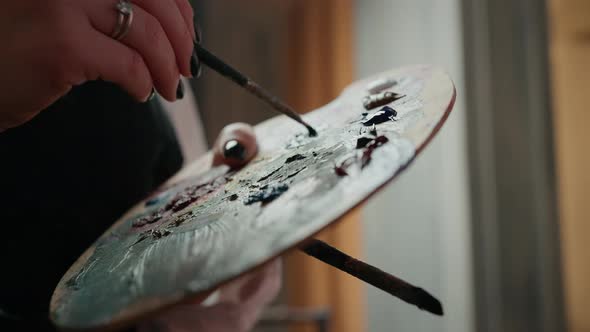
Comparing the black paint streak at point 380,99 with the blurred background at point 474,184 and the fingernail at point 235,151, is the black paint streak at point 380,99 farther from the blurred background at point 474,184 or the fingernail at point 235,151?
the blurred background at point 474,184

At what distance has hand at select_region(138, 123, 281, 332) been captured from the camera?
1.38 ft

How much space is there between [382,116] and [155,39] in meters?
0.16

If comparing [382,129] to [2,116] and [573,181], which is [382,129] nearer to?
[2,116]

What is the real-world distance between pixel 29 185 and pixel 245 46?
1721 millimetres

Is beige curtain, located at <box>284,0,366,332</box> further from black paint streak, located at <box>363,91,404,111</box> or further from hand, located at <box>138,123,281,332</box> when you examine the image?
black paint streak, located at <box>363,91,404,111</box>

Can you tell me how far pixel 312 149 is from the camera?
32cm

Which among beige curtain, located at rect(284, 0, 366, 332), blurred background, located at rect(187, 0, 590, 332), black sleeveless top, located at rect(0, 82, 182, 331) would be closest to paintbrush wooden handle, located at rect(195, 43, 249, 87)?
black sleeveless top, located at rect(0, 82, 182, 331)

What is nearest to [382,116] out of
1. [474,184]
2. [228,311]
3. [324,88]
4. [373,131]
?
[373,131]

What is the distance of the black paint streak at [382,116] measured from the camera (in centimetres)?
30

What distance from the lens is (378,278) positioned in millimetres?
306

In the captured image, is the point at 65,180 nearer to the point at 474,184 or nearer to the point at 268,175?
the point at 268,175

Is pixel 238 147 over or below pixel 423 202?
over

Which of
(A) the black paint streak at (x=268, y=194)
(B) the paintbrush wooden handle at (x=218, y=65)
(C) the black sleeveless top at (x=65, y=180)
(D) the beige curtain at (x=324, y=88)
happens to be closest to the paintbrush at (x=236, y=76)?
(B) the paintbrush wooden handle at (x=218, y=65)

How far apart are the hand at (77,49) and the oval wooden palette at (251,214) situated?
0.10 metres
